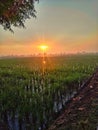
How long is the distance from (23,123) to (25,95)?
17.2 ft

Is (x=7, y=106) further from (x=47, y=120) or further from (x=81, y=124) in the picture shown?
(x=81, y=124)

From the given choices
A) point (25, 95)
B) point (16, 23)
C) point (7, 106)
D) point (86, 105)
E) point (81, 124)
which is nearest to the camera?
point (81, 124)

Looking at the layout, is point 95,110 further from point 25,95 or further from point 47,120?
point 25,95

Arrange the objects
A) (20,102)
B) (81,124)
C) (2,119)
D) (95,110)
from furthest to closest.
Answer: (20,102) → (2,119) → (95,110) → (81,124)

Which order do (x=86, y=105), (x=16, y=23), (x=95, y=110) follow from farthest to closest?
(x=16, y=23), (x=86, y=105), (x=95, y=110)

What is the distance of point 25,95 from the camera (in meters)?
16.6

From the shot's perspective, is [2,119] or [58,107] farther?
[58,107]

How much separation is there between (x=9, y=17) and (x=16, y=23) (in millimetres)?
3533

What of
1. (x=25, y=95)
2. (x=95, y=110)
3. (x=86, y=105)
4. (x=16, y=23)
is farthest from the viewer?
(x=16, y=23)

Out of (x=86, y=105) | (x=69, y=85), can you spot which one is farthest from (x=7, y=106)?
(x=69, y=85)

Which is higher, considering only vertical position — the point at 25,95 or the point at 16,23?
the point at 16,23

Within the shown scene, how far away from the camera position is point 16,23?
2148cm

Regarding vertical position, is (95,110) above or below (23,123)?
above

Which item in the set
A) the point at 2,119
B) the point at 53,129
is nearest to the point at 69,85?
the point at 2,119
